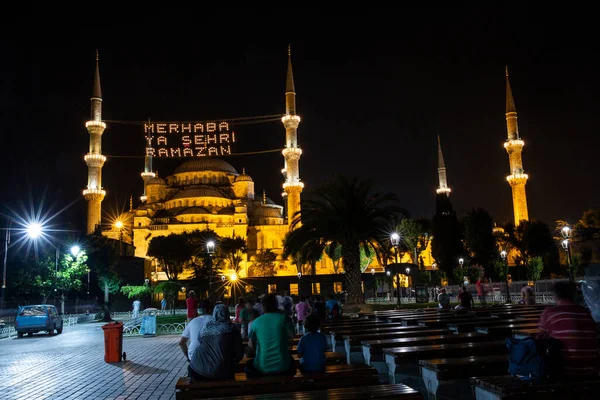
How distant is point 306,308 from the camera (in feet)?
45.0

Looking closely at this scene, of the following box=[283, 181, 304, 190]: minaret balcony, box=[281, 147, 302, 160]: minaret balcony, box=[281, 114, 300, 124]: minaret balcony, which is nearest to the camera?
box=[283, 181, 304, 190]: minaret balcony

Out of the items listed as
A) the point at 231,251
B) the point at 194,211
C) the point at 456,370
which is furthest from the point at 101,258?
the point at 456,370

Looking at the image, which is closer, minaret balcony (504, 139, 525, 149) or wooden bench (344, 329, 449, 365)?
wooden bench (344, 329, 449, 365)

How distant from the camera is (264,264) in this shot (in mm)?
62531

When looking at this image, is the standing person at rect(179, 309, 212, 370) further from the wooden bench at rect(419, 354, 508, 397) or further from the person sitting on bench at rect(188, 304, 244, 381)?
the wooden bench at rect(419, 354, 508, 397)

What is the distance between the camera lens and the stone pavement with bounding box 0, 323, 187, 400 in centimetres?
839

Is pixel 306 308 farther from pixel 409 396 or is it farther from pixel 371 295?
pixel 371 295

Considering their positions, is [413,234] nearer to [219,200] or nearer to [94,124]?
[219,200]

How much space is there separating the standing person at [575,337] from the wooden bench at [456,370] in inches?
45.0

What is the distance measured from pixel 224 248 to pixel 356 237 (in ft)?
116

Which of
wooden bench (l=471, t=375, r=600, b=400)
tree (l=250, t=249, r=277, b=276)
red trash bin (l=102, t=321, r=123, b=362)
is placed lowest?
red trash bin (l=102, t=321, r=123, b=362)

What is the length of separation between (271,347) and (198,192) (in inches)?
2662

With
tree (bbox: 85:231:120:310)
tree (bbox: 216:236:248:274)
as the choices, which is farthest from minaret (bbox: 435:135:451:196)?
tree (bbox: 85:231:120:310)

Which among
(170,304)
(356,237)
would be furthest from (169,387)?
(170,304)
